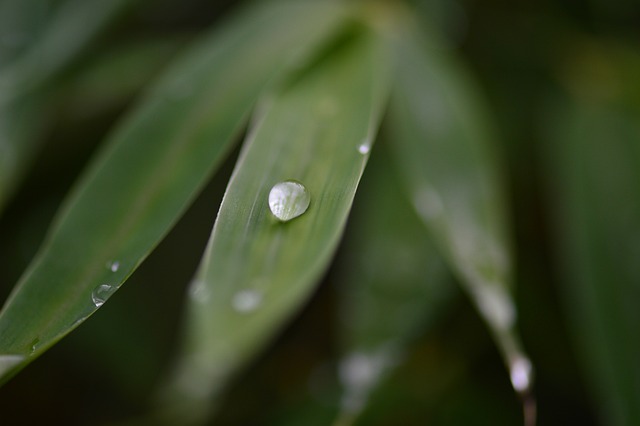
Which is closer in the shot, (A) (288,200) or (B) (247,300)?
(A) (288,200)

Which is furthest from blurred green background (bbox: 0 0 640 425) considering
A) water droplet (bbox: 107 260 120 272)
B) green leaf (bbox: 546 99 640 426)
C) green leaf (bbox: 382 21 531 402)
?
water droplet (bbox: 107 260 120 272)

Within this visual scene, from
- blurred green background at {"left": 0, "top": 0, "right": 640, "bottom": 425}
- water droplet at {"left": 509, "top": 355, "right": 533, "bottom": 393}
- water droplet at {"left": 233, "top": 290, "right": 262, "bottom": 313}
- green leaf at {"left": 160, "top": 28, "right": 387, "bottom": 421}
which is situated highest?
green leaf at {"left": 160, "top": 28, "right": 387, "bottom": 421}

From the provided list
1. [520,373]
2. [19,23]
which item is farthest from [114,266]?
[19,23]

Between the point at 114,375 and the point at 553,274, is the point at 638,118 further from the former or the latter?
the point at 114,375

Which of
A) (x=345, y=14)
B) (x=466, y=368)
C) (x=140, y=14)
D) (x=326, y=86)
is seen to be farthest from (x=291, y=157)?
(x=140, y=14)

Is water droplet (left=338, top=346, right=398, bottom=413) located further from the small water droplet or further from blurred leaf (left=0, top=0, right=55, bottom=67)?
blurred leaf (left=0, top=0, right=55, bottom=67)

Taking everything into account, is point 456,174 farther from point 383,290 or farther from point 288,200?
point 288,200
